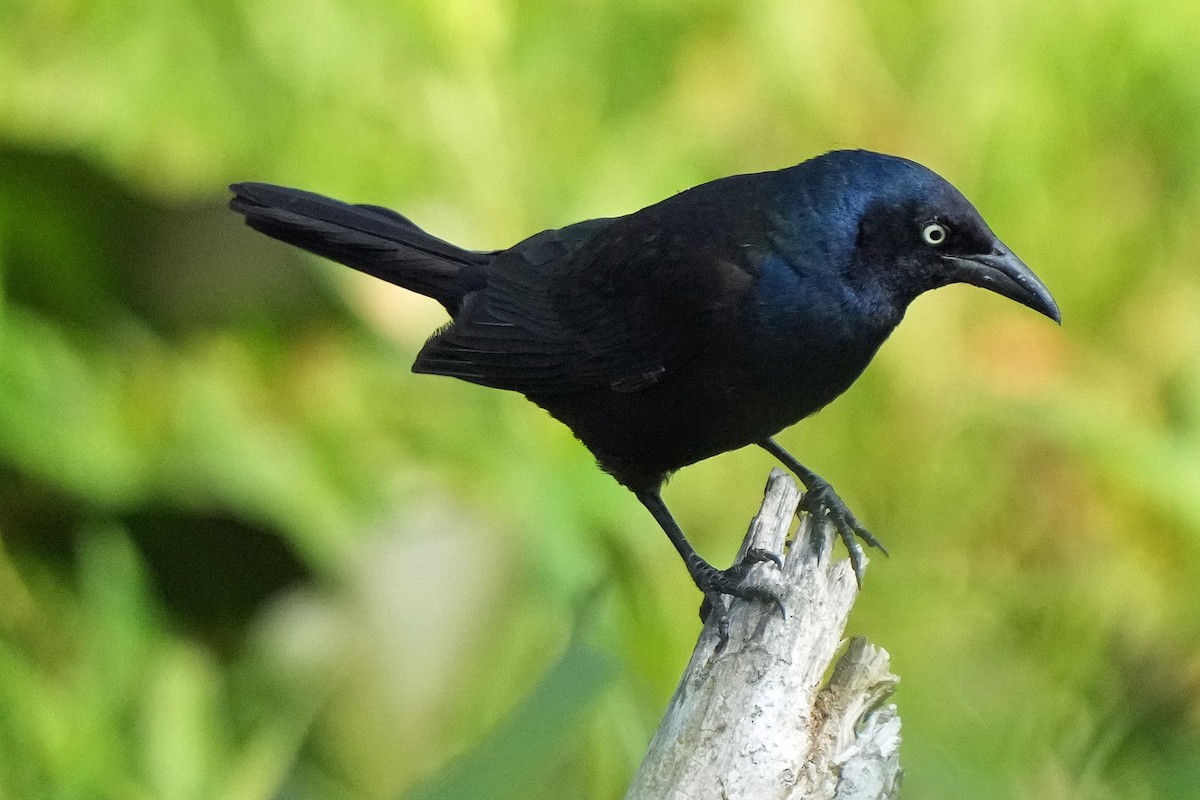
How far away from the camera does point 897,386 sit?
14.5 ft

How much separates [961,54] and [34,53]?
3.01 metres

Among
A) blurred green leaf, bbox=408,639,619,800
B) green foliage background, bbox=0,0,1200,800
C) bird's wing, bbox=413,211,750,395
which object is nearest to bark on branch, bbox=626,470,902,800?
blurred green leaf, bbox=408,639,619,800

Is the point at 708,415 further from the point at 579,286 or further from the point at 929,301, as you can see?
the point at 929,301

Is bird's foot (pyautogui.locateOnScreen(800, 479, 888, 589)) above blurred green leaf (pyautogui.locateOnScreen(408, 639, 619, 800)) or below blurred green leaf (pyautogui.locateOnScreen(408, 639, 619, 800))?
above

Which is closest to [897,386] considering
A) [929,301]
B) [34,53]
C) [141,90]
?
[929,301]

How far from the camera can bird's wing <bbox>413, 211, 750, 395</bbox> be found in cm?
267

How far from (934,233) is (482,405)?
2016mm

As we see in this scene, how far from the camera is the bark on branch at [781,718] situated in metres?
2.08

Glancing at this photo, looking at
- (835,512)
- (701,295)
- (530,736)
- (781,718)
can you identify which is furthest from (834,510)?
(530,736)

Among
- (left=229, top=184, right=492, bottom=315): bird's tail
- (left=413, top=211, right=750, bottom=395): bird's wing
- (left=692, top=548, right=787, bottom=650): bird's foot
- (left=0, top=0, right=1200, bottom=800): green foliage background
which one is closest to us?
(left=692, top=548, right=787, bottom=650): bird's foot

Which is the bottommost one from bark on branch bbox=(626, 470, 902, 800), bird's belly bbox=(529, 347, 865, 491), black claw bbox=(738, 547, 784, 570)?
bark on branch bbox=(626, 470, 902, 800)

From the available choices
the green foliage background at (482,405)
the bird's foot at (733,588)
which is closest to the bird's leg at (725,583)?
the bird's foot at (733,588)

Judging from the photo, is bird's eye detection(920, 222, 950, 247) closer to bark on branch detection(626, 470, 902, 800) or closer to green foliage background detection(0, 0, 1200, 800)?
bark on branch detection(626, 470, 902, 800)

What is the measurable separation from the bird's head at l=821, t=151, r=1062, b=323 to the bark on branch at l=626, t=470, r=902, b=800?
1.96 ft
